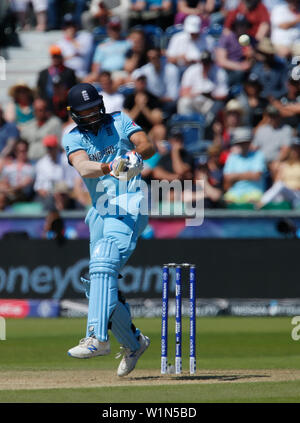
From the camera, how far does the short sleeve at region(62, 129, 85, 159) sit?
7.46 metres

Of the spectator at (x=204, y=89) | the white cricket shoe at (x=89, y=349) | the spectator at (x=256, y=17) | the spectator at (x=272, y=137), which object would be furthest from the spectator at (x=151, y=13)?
the white cricket shoe at (x=89, y=349)

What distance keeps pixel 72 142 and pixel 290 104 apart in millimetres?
8409

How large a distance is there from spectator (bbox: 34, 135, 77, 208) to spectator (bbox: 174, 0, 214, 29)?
3.35 metres

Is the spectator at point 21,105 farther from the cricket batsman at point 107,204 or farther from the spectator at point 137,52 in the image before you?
the cricket batsman at point 107,204

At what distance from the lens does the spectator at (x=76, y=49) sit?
17.1m

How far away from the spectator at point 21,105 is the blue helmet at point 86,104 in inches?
356

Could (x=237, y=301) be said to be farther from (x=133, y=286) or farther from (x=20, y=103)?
(x=20, y=103)

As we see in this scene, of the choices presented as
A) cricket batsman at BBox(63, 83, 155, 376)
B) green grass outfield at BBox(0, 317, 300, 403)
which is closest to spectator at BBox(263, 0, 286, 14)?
green grass outfield at BBox(0, 317, 300, 403)

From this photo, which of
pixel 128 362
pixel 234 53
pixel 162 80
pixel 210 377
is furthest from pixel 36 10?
pixel 210 377

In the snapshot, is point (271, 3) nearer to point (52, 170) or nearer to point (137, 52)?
point (137, 52)

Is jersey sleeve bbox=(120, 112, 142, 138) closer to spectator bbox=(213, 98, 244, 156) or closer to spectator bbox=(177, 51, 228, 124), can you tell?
spectator bbox=(213, 98, 244, 156)

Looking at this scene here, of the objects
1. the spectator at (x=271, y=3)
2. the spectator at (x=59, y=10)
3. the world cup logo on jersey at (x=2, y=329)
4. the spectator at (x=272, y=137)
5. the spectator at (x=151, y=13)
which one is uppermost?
the spectator at (x=59, y=10)
